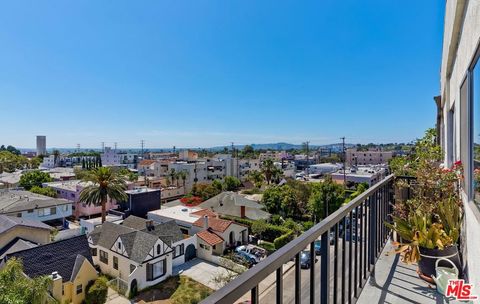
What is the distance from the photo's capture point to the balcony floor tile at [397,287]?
1.87 metres

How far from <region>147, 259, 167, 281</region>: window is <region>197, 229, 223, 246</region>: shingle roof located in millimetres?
2326

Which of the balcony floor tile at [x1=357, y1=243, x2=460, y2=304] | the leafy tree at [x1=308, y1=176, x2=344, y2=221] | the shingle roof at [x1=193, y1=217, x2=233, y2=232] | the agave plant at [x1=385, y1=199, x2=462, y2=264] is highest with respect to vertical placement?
the agave plant at [x1=385, y1=199, x2=462, y2=264]

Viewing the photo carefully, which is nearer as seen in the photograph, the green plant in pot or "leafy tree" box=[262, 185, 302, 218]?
the green plant in pot

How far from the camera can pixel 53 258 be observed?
31.6 feet

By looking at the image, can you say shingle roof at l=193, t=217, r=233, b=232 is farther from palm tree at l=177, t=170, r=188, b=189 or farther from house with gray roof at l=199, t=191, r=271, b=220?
palm tree at l=177, t=170, r=188, b=189

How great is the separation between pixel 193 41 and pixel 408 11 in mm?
7690

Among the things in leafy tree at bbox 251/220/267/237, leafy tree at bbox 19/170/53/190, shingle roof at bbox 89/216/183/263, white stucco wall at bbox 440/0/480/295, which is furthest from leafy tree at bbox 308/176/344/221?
leafy tree at bbox 19/170/53/190

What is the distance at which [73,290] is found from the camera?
9.27 metres

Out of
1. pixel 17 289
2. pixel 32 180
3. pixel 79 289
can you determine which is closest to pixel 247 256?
pixel 79 289

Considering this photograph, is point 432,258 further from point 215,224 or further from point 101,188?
point 101,188

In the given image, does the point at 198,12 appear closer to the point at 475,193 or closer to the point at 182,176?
the point at 475,193

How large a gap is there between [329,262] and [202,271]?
11640 millimetres

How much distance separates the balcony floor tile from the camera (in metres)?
1.87

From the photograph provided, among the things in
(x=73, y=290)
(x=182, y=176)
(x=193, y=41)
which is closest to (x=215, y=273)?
(x=73, y=290)
